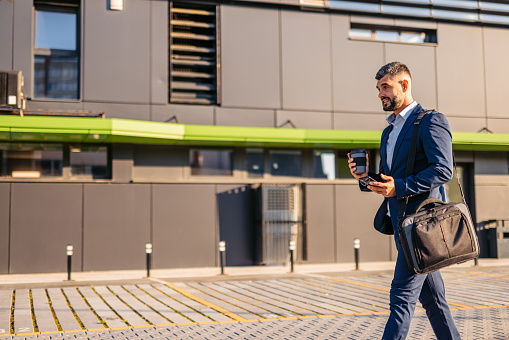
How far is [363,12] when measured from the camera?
18484mm

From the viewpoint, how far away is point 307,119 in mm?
17844

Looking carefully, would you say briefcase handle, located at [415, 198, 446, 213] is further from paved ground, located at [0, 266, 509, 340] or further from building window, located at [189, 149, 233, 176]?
building window, located at [189, 149, 233, 176]

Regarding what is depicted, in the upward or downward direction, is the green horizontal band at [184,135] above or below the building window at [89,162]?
above

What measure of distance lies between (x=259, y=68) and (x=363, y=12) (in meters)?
3.52

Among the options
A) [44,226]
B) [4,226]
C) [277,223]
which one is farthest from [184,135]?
[4,226]

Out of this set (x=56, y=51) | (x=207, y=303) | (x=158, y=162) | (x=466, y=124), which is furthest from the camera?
(x=466, y=124)

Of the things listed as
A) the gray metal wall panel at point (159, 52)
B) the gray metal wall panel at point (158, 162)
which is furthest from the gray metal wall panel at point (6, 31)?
the gray metal wall panel at point (158, 162)

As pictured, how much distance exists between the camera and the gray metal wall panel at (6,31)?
1580 centimetres

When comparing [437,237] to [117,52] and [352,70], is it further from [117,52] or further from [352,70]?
[352,70]

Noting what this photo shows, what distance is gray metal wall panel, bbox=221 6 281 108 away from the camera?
57.0ft

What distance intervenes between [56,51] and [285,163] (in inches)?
262

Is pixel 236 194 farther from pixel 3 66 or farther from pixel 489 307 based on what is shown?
pixel 489 307

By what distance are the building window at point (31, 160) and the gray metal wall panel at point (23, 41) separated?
4.44 ft

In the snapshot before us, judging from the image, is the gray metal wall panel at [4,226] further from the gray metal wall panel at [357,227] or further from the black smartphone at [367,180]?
the black smartphone at [367,180]
